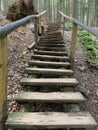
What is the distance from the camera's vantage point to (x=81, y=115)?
11.4 feet

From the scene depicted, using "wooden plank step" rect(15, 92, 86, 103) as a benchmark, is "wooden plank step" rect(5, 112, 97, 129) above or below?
below

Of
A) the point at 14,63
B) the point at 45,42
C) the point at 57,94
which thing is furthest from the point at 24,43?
the point at 57,94

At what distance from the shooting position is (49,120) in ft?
10.8

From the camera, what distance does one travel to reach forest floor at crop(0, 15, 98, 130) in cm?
461

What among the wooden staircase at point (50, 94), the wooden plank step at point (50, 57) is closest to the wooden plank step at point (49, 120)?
the wooden staircase at point (50, 94)

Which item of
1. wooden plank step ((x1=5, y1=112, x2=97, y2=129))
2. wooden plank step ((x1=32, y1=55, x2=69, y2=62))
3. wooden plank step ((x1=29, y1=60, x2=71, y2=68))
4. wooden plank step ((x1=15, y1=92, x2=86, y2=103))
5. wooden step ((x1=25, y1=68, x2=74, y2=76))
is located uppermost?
wooden plank step ((x1=32, y1=55, x2=69, y2=62))

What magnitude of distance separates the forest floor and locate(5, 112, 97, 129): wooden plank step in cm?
65

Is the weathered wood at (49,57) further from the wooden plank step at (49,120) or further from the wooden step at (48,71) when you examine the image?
the wooden plank step at (49,120)

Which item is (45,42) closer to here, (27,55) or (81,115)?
(27,55)

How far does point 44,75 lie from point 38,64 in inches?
17.8

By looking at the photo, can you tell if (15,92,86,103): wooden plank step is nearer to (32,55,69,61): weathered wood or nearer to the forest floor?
the forest floor

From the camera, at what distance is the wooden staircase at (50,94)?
3.20 metres

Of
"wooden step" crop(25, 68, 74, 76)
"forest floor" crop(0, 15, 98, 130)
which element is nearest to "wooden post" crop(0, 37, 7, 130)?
"forest floor" crop(0, 15, 98, 130)

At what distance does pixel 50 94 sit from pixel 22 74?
129 cm
